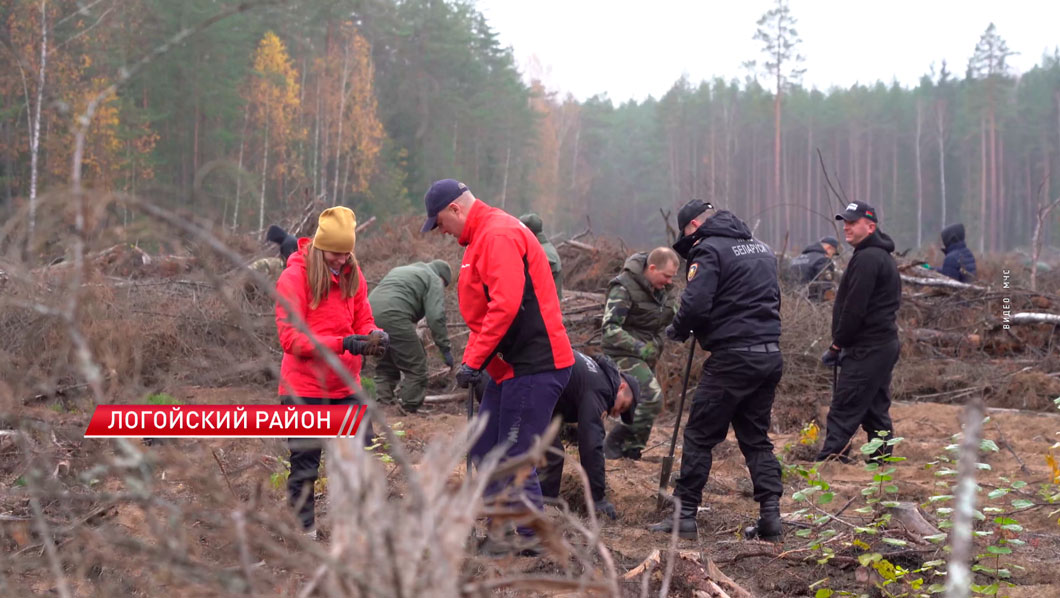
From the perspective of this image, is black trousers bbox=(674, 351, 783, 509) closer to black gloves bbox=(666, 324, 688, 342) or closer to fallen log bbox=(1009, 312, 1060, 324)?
black gloves bbox=(666, 324, 688, 342)

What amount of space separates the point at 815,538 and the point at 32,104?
2119 cm

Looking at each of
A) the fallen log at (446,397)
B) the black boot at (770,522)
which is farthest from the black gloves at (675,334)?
the fallen log at (446,397)

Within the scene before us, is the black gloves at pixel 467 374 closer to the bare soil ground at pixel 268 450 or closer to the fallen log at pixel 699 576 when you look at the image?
the bare soil ground at pixel 268 450

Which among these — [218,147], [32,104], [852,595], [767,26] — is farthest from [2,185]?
[767,26]

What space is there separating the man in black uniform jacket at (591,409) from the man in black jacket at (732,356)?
44 centimetres

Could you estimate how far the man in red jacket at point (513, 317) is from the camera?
4.06m

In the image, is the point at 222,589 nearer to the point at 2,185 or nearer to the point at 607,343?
the point at 607,343

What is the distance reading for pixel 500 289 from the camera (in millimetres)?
4016

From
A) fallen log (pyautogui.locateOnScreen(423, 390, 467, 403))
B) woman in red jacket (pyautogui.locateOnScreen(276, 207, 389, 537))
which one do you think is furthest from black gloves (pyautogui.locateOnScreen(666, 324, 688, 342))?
fallen log (pyautogui.locateOnScreen(423, 390, 467, 403))

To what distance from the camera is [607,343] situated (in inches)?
256

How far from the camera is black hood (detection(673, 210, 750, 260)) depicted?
4.86 meters

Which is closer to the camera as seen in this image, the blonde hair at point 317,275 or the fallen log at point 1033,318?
the blonde hair at point 317,275

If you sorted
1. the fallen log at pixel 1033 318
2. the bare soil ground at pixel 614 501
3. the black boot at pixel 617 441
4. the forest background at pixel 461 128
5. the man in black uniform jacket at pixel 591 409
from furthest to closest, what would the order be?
the forest background at pixel 461 128
the fallen log at pixel 1033 318
the black boot at pixel 617 441
the man in black uniform jacket at pixel 591 409
the bare soil ground at pixel 614 501
